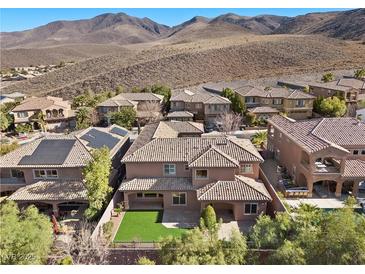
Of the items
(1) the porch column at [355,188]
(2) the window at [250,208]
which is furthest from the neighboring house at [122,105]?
(1) the porch column at [355,188]

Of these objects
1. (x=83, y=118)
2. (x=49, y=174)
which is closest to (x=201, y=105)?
(x=83, y=118)

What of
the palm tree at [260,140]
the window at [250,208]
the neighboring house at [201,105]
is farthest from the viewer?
the neighboring house at [201,105]

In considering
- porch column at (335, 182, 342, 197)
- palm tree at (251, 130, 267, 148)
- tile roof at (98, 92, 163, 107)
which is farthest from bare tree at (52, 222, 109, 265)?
tile roof at (98, 92, 163, 107)

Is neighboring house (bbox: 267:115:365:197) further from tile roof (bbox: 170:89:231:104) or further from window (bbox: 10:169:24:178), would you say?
window (bbox: 10:169:24:178)

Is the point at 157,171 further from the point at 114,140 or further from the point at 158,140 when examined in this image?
the point at 114,140

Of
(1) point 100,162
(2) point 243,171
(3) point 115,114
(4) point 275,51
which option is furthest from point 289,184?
(4) point 275,51

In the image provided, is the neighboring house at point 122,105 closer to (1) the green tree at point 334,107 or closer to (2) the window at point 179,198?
(1) the green tree at point 334,107

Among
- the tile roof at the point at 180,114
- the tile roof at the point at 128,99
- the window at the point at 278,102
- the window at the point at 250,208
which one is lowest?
the window at the point at 250,208
